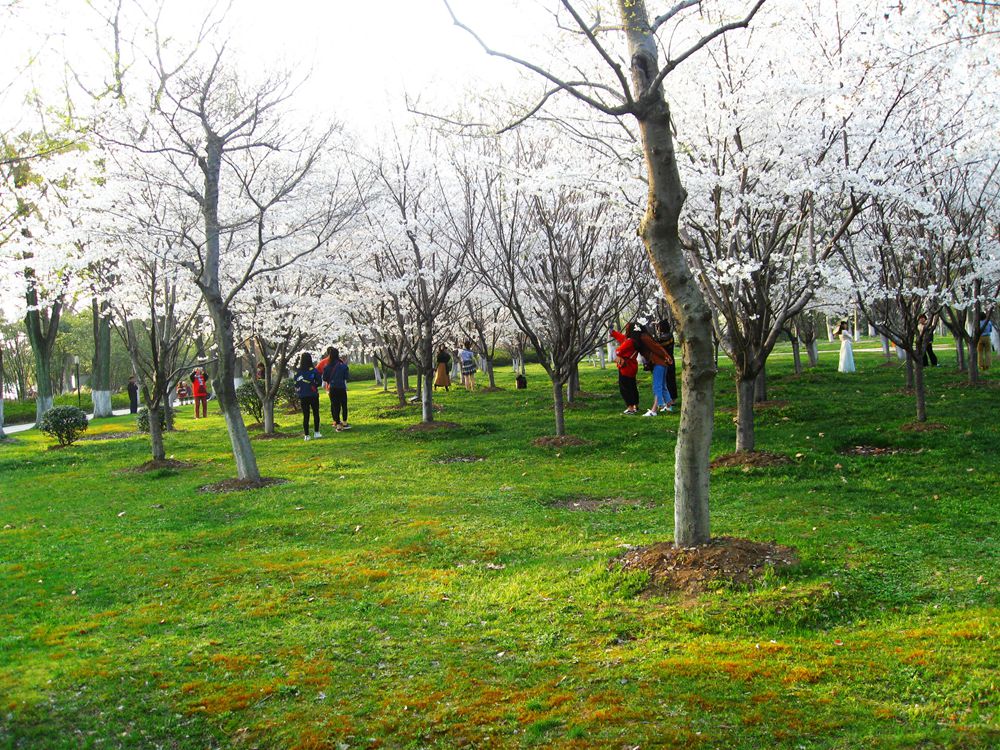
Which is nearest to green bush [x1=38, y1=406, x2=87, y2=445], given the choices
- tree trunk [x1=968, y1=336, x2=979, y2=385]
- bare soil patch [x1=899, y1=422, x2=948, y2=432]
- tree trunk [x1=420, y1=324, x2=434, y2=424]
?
tree trunk [x1=420, y1=324, x2=434, y2=424]

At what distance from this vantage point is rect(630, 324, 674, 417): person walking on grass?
15.6 meters

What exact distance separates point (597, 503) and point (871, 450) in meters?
4.32

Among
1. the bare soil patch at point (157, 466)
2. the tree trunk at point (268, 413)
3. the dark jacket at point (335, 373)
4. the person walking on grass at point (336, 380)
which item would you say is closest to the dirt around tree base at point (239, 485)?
the bare soil patch at point (157, 466)

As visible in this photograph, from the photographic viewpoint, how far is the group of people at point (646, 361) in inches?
618

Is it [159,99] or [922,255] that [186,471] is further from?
[922,255]

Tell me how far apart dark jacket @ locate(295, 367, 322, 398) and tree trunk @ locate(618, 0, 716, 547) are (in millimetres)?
12254

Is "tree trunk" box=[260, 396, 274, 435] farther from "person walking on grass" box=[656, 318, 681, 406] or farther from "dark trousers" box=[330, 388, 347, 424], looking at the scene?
"person walking on grass" box=[656, 318, 681, 406]

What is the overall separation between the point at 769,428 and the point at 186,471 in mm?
9589

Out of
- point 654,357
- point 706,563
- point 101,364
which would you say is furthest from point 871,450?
point 101,364

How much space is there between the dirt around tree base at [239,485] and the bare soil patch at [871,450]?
25.4 feet

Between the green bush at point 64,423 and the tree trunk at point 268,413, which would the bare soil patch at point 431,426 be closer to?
the tree trunk at point 268,413

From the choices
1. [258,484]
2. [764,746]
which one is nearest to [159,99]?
[258,484]

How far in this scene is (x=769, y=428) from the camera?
13484 mm

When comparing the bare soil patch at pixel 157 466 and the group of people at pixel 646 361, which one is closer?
the bare soil patch at pixel 157 466
